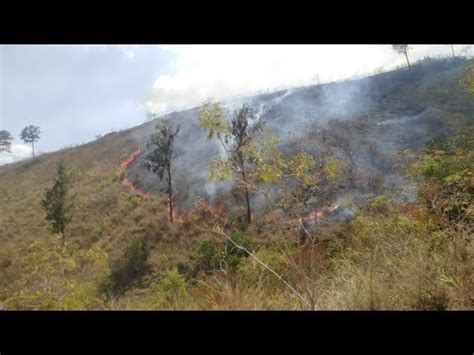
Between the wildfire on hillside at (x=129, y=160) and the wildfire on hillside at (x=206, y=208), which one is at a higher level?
the wildfire on hillside at (x=129, y=160)

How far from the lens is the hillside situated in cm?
304

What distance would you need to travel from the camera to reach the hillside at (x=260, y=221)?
9.96 ft

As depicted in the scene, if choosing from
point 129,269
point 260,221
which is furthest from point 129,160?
point 260,221

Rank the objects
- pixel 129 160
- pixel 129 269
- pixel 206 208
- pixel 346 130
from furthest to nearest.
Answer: pixel 129 160 < pixel 346 130 < pixel 206 208 < pixel 129 269

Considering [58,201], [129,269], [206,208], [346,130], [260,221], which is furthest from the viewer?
[346,130]

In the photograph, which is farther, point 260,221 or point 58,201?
point 58,201

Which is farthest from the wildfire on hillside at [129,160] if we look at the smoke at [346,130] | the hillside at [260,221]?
the smoke at [346,130]

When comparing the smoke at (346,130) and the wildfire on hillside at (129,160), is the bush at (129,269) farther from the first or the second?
the wildfire on hillside at (129,160)

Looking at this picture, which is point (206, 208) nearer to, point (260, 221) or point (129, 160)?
point (260, 221)

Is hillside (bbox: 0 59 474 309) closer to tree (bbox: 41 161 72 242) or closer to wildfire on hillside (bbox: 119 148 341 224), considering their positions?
wildfire on hillside (bbox: 119 148 341 224)

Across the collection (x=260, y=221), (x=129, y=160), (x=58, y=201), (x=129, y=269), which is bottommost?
(x=129, y=269)

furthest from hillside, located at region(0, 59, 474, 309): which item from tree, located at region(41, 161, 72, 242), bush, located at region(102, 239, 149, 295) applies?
tree, located at region(41, 161, 72, 242)

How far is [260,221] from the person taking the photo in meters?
10.9
